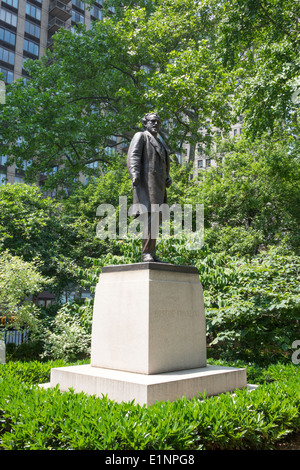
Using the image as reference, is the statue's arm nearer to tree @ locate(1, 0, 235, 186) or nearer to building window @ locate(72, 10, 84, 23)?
tree @ locate(1, 0, 235, 186)

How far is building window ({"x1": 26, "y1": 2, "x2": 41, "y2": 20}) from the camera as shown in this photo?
1914 inches

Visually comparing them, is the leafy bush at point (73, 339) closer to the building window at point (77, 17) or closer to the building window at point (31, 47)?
the building window at point (31, 47)

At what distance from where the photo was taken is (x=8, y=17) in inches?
1812

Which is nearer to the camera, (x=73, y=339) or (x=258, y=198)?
(x=73, y=339)

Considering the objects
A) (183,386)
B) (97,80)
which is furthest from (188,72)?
(183,386)

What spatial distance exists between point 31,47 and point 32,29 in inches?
92.7

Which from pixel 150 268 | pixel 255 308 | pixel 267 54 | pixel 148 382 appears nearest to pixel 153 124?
pixel 150 268

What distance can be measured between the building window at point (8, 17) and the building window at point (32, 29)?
1.54m

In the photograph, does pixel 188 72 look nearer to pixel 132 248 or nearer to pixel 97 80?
pixel 97 80

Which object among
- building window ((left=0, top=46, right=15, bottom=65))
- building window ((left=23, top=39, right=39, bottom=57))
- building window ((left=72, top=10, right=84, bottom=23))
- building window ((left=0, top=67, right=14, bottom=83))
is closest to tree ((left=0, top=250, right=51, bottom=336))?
building window ((left=0, top=67, right=14, bottom=83))

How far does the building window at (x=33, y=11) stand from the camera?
4862 centimetres

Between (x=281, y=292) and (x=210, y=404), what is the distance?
6.10 meters

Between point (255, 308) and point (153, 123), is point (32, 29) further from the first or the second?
point (255, 308)

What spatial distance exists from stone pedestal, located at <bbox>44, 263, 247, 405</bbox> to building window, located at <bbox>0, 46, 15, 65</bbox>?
4593cm
